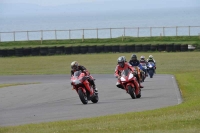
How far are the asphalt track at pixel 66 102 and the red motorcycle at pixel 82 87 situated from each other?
23 centimetres

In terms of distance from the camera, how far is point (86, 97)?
1970 cm

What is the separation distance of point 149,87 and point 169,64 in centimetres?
1832

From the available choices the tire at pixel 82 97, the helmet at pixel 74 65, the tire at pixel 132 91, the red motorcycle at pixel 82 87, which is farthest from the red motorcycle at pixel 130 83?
the helmet at pixel 74 65

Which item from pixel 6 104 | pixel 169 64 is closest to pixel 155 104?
pixel 6 104

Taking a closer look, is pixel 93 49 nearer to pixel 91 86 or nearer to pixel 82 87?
pixel 91 86

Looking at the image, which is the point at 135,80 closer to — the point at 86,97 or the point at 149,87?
the point at 86,97

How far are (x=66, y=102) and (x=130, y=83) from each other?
220cm

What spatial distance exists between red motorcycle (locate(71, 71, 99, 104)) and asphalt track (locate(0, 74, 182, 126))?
23 cm

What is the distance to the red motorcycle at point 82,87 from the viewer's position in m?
19.3

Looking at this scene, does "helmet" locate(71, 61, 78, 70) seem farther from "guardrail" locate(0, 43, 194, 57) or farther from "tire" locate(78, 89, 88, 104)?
"guardrail" locate(0, 43, 194, 57)

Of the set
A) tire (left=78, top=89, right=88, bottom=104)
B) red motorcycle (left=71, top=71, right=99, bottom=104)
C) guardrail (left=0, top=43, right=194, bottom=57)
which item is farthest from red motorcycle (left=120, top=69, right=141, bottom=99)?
guardrail (left=0, top=43, right=194, bottom=57)

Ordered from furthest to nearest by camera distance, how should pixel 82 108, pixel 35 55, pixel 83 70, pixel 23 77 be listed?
pixel 35 55, pixel 23 77, pixel 83 70, pixel 82 108

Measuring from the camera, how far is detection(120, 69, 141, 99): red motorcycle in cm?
2080

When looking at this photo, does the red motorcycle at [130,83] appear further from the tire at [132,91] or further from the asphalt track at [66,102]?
the asphalt track at [66,102]
